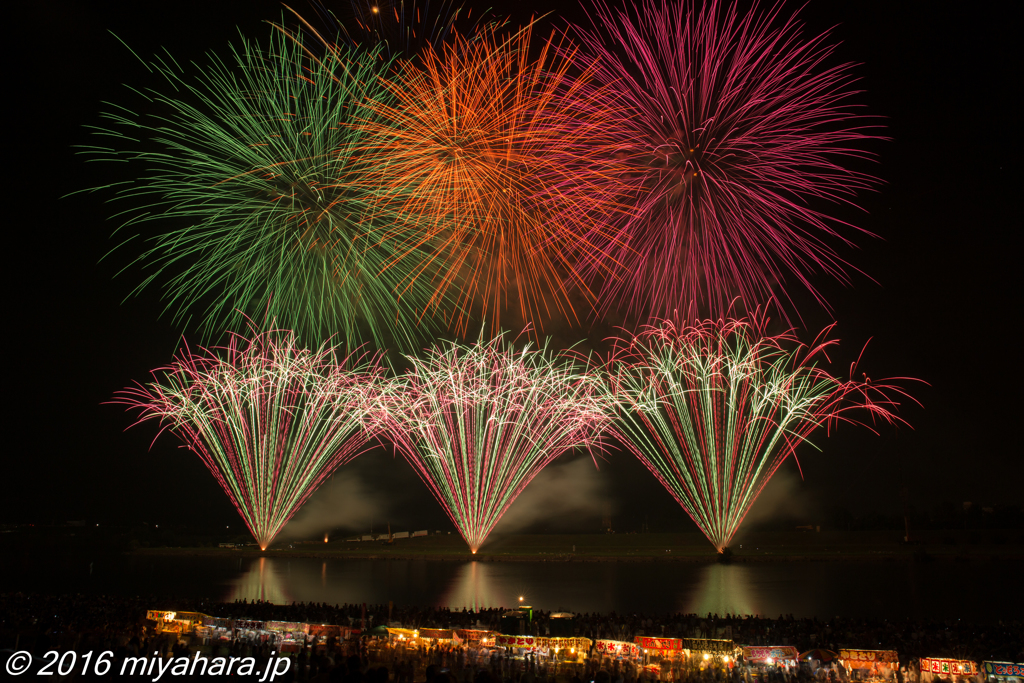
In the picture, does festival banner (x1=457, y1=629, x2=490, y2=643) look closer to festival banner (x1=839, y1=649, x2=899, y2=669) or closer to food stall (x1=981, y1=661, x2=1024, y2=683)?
festival banner (x1=839, y1=649, x2=899, y2=669)

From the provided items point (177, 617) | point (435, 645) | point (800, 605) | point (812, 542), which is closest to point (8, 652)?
point (435, 645)

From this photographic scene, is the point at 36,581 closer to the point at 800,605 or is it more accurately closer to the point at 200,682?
the point at 200,682

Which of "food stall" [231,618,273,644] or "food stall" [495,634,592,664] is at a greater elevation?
"food stall" [495,634,592,664]
